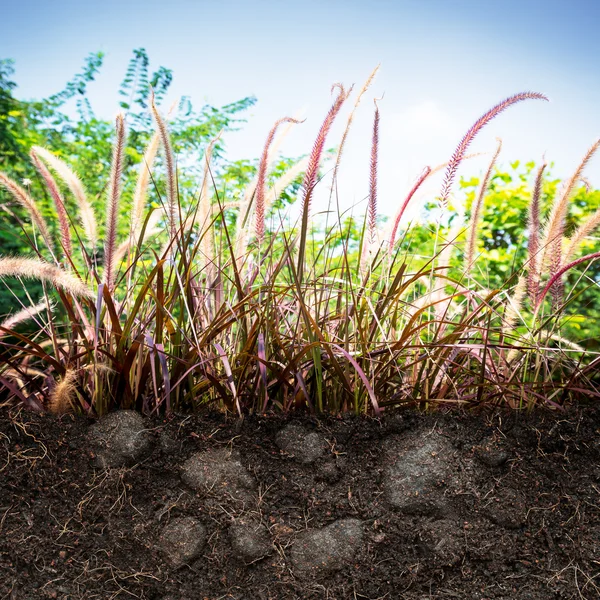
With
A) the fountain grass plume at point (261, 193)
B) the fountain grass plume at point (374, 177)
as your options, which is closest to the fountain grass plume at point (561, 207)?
the fountain grass plume at point (374, 177)

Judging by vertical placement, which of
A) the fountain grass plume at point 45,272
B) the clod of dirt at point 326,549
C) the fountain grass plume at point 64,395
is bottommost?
the clod of dirt at point 326,549

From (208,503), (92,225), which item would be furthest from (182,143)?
(208,503)

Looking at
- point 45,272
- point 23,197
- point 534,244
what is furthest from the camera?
point 534,244

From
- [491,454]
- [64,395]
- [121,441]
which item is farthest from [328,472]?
[64,395]

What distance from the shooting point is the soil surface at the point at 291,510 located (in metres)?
1.62

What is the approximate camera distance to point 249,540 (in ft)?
5.30

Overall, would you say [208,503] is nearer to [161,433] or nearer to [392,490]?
[161,433]

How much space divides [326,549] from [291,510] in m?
0.13

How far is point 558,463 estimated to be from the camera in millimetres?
1728

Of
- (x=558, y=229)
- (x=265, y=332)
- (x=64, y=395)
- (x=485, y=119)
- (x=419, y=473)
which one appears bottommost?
(x=419, y=473)

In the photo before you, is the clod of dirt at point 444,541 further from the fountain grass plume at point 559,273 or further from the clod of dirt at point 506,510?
the fountain grass plume at point 559,273

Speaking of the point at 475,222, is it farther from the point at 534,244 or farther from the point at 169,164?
the point at 169,164

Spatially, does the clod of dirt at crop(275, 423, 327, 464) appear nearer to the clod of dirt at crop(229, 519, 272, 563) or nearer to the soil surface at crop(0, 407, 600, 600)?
the soil surface at crop(0, 407, 600, 600)

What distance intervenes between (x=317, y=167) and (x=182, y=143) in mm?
4703
